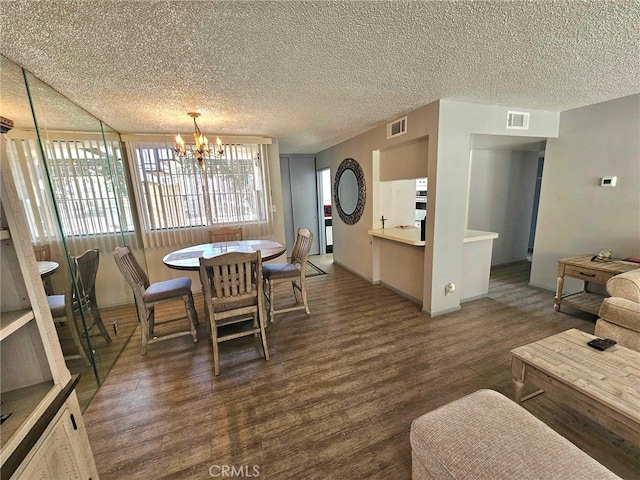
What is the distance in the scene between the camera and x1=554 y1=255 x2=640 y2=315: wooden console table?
2496 mm

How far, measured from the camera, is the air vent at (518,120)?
9.57 ft

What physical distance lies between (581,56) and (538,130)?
1673mm

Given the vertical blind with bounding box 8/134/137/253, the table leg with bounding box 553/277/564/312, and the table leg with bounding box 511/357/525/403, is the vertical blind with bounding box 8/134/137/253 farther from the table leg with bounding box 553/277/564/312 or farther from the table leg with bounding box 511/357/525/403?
the table leg with bounding box 553/277/564/312

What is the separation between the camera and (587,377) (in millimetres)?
1276

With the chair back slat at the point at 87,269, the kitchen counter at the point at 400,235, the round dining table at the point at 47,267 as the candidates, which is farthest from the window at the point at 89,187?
the kitchen counter at the point at 400,235

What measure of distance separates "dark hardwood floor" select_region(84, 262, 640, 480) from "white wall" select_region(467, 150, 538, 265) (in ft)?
6.41

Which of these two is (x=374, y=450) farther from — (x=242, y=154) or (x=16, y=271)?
(x=242, y=154)

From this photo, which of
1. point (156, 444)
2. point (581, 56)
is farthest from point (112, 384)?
point (581, 56)

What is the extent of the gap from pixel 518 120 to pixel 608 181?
3.95 feet

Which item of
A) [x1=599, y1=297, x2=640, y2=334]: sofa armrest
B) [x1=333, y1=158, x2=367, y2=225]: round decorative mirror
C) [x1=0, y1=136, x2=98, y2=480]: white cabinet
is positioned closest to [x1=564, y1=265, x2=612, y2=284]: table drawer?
[x1=599, y1=297, x2=640, y2=334]: sofa armrest

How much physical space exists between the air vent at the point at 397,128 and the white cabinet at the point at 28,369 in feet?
10.4

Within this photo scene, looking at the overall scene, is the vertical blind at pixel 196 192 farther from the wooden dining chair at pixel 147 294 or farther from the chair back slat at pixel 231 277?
the chair back slat at pixel 231 277

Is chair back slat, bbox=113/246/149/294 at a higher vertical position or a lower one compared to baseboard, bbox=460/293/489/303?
higher

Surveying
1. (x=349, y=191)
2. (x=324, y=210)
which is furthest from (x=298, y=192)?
(x=349, y=191)
